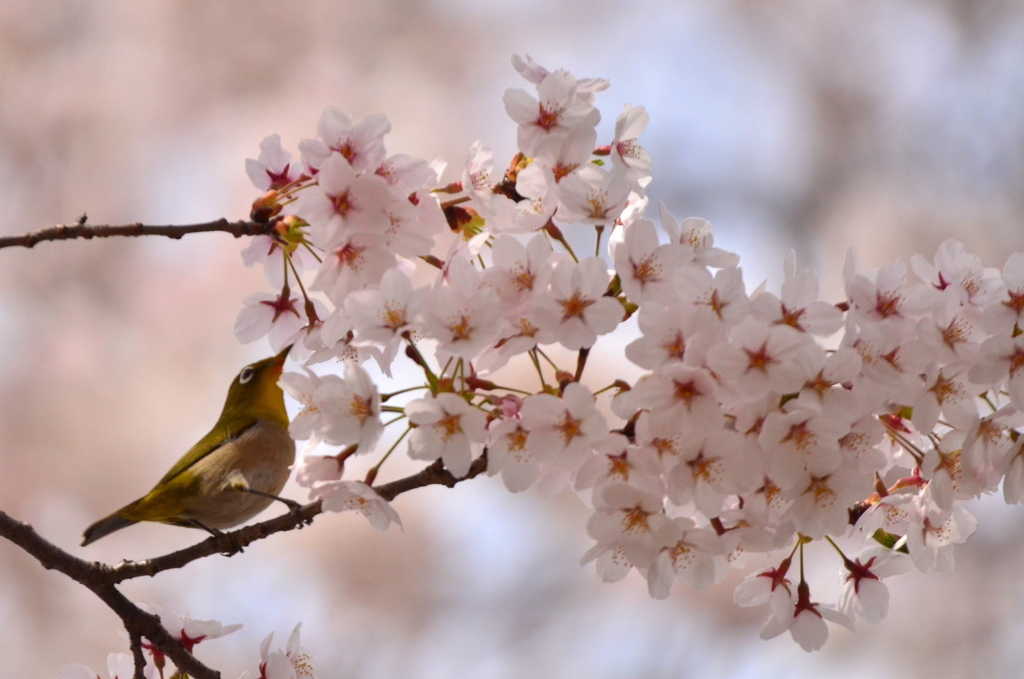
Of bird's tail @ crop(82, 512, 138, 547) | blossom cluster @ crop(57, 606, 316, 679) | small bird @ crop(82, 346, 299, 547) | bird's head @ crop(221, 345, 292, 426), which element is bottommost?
blossom cluster @ crop(57, 606, 316, 679)

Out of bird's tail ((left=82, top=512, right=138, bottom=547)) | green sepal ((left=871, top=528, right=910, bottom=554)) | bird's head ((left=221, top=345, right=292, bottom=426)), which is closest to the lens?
green sepal ((left=871, top=528, right=910, bottom=554))

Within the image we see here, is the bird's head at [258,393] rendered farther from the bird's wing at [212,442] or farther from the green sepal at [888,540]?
the green sepal at [888,540]

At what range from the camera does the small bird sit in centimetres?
120

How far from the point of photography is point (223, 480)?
3.97ft

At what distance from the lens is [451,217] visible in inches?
32.3

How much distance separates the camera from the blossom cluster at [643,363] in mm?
658

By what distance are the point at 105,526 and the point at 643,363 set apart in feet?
2.94

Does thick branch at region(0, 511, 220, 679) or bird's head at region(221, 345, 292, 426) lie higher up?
bird's head at region(221, 345, 292, 426)

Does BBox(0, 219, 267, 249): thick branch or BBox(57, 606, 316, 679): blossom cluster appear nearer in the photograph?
BBox(0, 219, 267, 249): thick branch

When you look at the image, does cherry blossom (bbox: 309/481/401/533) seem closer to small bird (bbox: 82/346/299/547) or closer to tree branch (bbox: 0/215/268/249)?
tree branch (bbox: 0/215/268/249)

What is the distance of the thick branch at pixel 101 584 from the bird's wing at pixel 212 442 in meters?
0.46

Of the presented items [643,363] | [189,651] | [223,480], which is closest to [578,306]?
[643,363]

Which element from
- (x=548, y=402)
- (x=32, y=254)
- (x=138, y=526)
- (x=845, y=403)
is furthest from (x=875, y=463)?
(x=32, y=254)

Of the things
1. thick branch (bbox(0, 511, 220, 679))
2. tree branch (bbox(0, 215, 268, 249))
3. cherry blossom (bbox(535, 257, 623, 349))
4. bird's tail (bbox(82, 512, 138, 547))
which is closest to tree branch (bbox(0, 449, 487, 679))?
thick branch (bbox(0, 511, 220, 679))
